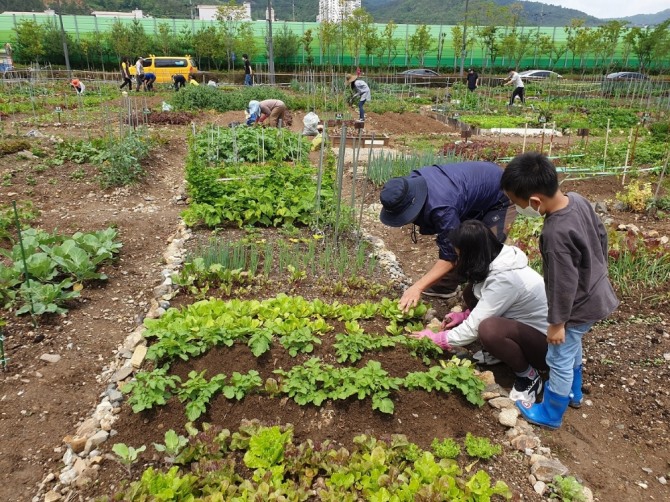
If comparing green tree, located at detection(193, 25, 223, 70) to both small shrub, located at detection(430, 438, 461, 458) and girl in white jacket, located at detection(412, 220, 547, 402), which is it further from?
small shrub, located at detection(430, 438, 461, 458)

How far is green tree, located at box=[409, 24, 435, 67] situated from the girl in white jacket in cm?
3455

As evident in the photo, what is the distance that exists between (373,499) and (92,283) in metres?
3.25

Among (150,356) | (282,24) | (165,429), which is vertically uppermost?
(282,24)

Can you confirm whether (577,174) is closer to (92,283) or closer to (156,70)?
(92,283)

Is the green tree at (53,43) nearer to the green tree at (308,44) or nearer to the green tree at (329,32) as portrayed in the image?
the green tree at (308,44)

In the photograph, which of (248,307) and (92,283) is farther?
(92,283)

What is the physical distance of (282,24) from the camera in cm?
3634

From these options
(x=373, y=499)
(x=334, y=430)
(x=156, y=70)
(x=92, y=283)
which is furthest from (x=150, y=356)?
(x=156, y=70)

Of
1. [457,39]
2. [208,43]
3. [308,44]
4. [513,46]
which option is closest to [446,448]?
[513,46]

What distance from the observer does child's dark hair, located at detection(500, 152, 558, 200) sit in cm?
238

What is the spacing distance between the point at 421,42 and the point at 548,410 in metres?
35.0

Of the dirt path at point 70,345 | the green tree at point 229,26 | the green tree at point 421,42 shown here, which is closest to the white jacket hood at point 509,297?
the dirt path at point 70,345

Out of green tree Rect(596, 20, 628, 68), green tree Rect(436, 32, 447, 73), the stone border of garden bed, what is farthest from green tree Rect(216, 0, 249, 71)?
the stone border of garden bed

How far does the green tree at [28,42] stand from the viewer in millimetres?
29297
